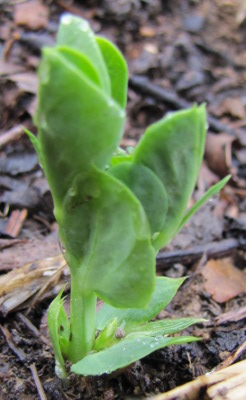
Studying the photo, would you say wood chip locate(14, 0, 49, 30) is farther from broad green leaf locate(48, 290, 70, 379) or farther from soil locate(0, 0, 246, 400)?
broad green leaf locate(48, 290, 70, 379)

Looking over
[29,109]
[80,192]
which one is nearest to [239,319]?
[80,192]

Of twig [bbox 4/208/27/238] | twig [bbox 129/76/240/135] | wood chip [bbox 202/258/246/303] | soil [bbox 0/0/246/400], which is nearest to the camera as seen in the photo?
soil [bbox 0/0/246/400]

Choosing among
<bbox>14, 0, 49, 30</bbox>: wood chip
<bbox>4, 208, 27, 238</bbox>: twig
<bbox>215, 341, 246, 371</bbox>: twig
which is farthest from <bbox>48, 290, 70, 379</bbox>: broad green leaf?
<bbox>14, 0, 49, 30</bbox>: wood chip

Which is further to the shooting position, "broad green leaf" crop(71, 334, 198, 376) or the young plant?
"broad green leaf" crop(71, 334, 198, 376)

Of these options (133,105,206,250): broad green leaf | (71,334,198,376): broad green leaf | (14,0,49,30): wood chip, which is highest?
(133,105,206,250): broad green leaf

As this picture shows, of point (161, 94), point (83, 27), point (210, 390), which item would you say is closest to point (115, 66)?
point (83, 27)

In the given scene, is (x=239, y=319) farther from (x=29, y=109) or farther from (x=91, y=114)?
(x=29, y=109)
